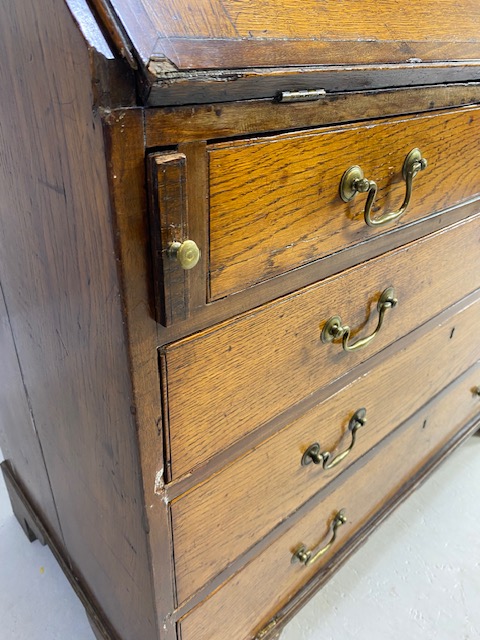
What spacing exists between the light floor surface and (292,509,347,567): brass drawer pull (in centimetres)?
22

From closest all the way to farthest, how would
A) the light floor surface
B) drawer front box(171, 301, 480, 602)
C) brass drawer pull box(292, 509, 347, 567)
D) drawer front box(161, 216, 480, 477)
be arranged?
drawer front box(161, 216, 480, 477) → drawer front box(171, 301, 480, 602) → brass drawer pull box(292, 509, 347, 567) → the light floor surface

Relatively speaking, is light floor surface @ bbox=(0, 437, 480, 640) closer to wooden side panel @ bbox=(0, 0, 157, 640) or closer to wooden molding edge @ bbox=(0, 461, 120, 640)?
wooden molding edge @ bbox=(0, 461, 120, 640)

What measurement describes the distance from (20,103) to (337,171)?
0.99ft

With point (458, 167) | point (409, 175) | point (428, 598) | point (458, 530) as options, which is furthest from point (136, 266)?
point (458, 530)

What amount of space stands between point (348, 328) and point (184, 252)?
0.98 feet

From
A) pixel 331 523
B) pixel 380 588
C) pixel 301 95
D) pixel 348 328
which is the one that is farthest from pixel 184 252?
pixel 380 588

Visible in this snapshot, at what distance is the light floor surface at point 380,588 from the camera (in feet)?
3.25

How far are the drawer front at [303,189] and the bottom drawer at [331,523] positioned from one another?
48cm

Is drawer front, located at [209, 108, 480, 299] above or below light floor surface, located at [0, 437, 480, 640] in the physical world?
above

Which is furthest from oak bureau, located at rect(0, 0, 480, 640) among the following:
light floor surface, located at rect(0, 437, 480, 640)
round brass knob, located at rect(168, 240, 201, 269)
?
light floor surface, located at rect(0, 437, 480, 640)

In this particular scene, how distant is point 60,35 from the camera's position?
350 millimetres

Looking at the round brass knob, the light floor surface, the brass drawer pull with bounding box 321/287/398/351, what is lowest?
the light floor surface

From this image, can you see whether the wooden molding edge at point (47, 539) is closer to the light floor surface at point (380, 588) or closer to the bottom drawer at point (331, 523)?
the light floor surface at point (380, 588)

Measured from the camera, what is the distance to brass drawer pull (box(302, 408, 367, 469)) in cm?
71
